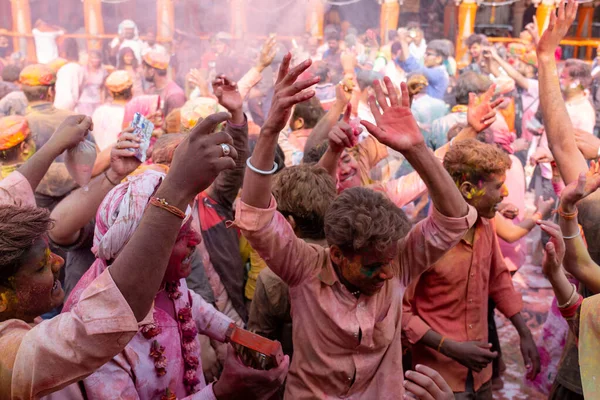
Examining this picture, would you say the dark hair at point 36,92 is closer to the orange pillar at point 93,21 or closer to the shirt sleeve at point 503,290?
→ the shirt sleeve at point 503,290

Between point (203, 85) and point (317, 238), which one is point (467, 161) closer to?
point (317, 238)

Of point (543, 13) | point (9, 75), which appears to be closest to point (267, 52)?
point (9, 75)

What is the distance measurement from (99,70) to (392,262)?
9.28 m

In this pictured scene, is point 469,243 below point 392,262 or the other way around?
below

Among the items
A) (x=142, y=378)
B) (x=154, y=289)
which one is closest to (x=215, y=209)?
(x=142, y=378)

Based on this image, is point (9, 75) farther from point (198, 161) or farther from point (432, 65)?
point (198, 161)

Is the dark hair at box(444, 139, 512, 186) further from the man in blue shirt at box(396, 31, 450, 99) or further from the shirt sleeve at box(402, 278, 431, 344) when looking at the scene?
the man in blue shirt at box(396, 31, 450, 99)

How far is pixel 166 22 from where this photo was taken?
11.7 meters

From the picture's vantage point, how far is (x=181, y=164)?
1.24 metres

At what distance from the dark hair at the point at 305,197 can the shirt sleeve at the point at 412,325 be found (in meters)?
0.50

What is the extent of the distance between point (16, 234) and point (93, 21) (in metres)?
11.2

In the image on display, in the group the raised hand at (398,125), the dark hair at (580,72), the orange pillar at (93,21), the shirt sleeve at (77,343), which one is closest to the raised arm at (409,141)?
the raised hand at (398,125)

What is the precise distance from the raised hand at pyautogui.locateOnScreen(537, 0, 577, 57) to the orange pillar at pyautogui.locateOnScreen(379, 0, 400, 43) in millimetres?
10491

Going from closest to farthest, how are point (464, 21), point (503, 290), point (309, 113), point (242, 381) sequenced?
point (242, 381), point (503, 290), point (309, 113), point (464, 21)
